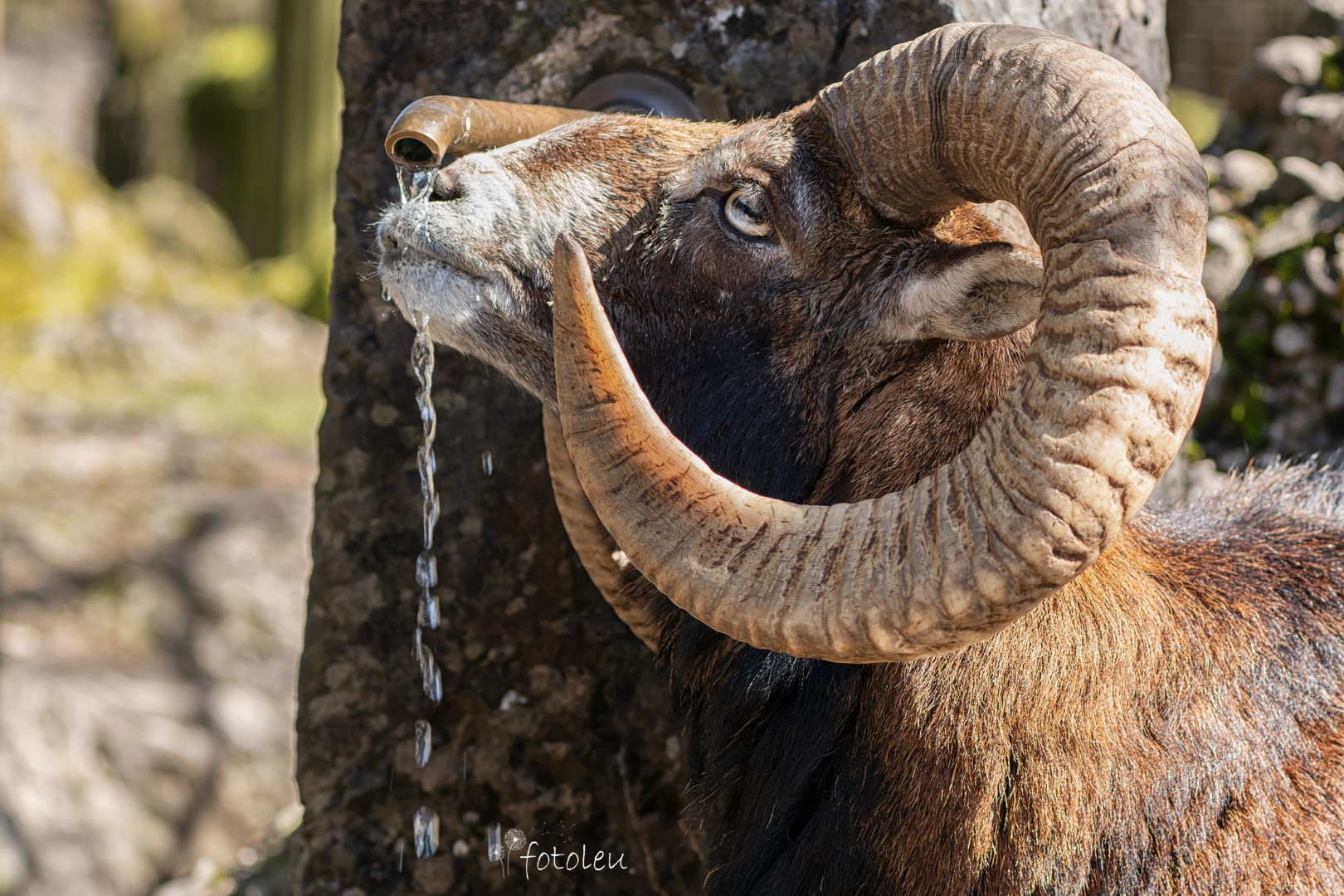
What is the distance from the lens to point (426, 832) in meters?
4.52

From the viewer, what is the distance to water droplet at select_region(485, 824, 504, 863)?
4.54 metres

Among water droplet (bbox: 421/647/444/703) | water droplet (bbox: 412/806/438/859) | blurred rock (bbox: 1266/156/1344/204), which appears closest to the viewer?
water droplet (bbox: 421/647/444/703)

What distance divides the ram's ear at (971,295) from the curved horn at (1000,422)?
0.13 meters

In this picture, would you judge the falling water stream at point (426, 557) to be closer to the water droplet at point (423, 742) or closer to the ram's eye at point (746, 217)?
the water droplet at point (423, 742)

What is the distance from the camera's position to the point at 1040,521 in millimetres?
2398

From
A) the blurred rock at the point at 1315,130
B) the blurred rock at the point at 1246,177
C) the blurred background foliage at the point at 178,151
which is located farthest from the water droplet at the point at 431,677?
the blurred background foliage at the point at 178,151

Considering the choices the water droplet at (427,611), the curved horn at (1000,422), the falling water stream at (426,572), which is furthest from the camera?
the water droplet at (427,611)

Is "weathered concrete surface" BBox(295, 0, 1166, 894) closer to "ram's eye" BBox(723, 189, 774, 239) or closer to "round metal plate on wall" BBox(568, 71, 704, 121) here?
"round metal plate on wall" BBox(568, 71, 704, 121)

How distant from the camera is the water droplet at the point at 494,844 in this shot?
4.54 m

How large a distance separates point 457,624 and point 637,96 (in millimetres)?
1776

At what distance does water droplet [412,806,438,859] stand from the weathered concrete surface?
0.03 metres

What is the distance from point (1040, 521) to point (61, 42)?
3141 cm

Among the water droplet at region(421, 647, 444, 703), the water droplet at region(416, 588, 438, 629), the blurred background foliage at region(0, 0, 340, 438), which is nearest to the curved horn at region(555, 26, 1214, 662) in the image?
the water droplet at region(416, 588, 438, 629)

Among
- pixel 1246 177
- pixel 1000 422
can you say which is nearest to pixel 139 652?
pixel 1246 177
